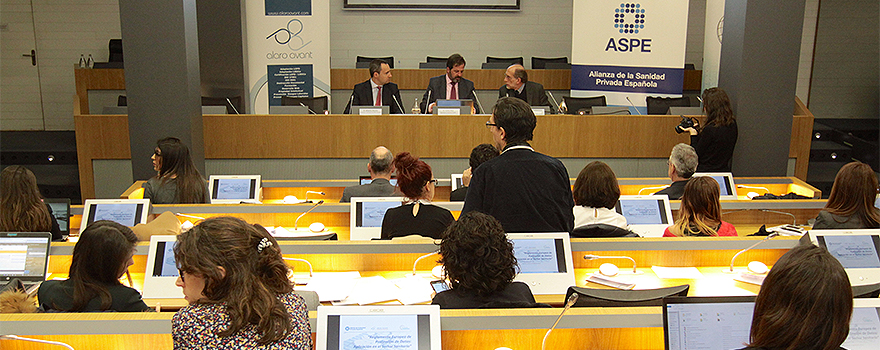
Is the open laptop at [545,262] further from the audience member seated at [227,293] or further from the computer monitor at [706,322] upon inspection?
the audience member seated at [227,293]

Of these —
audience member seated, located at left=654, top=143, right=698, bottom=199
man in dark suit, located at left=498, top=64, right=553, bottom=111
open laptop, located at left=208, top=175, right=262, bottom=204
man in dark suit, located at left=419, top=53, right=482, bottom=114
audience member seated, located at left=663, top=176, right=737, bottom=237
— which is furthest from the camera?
man in dark suit, located at left=419, top=53, right=482, bottom=114

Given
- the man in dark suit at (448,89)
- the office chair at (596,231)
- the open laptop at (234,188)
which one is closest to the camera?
the office chair at (596,231)

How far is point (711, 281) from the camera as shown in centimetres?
306

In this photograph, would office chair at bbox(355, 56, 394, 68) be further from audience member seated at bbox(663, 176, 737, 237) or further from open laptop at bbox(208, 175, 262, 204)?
audience member seated at bbox(663, 176, 737, 237)

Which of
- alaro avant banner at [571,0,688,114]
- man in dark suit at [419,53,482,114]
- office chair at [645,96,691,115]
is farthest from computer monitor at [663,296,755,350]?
alaro avant banner at [571,0,688,114]

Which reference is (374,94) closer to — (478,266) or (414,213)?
(414,213)

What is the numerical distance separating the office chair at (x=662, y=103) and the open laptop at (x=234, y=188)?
179 inches

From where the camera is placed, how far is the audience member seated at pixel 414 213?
10.9 feet

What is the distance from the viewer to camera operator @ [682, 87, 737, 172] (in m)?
5.71

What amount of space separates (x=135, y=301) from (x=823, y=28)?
36.8 feet

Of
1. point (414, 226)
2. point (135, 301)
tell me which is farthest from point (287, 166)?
point (135, 301)

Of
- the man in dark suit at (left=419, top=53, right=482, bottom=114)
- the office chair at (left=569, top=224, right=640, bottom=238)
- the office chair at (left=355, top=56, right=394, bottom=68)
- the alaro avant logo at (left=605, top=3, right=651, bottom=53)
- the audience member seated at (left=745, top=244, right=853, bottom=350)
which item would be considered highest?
the alaro avant logo at (left=605, top=3, right=651, bottom=53)

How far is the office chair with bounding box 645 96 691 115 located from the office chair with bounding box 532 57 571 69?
8.02 feet

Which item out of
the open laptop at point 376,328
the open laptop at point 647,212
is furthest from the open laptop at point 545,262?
A: the open laptop at point 647,212
